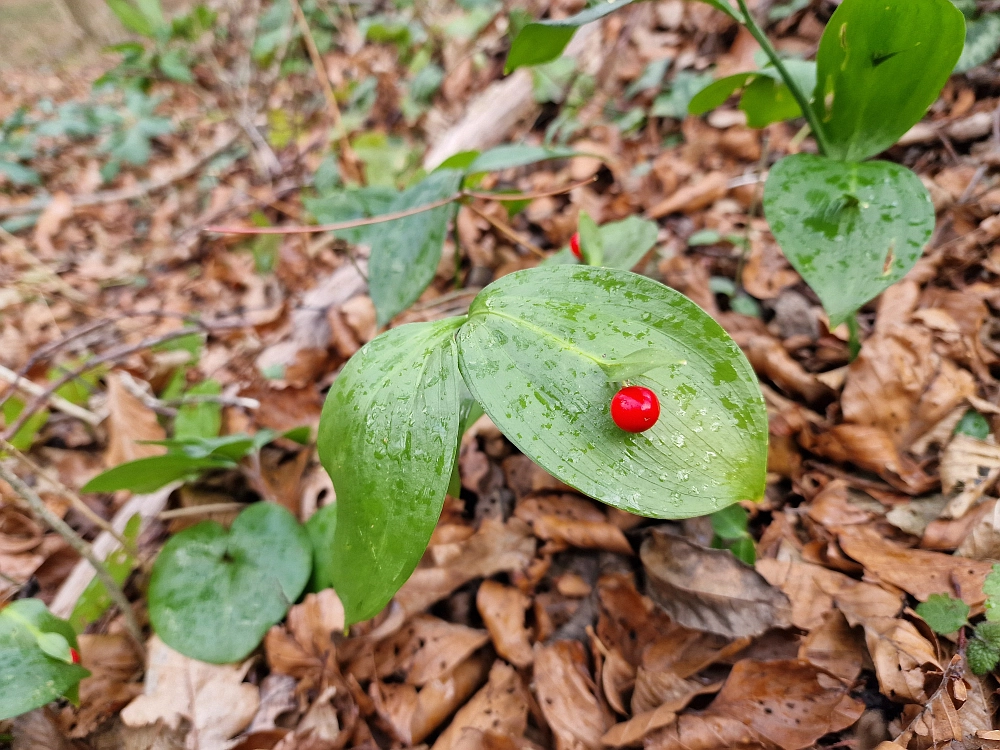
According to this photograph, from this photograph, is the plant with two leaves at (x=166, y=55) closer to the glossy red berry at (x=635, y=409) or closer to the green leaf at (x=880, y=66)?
the green leaf at (x=880, y=66)

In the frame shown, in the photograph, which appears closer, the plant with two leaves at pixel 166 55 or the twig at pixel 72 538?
the twig at pixel 72 538

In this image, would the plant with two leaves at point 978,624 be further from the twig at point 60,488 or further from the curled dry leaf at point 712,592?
the twig at point 60,488

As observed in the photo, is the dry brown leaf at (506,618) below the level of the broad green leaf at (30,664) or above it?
below

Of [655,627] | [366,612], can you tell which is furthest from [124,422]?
[655,627]

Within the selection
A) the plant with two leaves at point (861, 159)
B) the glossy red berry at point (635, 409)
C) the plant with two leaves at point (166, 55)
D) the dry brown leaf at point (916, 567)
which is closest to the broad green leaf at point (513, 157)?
the plant with two leaves at point (861, 159)

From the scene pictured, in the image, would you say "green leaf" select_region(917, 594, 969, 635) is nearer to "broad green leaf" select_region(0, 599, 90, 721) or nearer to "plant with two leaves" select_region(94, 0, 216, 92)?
"broad green leaf" select_region(0, 599, 90, 721)

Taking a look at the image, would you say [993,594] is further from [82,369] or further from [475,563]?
[82,369]

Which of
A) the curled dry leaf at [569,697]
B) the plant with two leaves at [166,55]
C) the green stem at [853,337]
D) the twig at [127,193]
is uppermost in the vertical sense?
the plant with two leaves at [166,55]

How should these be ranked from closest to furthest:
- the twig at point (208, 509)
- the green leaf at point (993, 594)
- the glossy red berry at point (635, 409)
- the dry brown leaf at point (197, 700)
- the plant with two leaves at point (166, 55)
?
the glossy red berry at point (635, 409)
the green leaf at point (993, 594)
the dry brown leaf at point (197, 700)
the twig at point (208, 509)
the plant with two leaves at point (166, 55)

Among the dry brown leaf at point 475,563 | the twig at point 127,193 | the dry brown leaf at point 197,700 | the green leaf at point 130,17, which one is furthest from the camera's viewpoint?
the twig at point 127,193

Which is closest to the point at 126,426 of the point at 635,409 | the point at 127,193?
the point at 635,409
